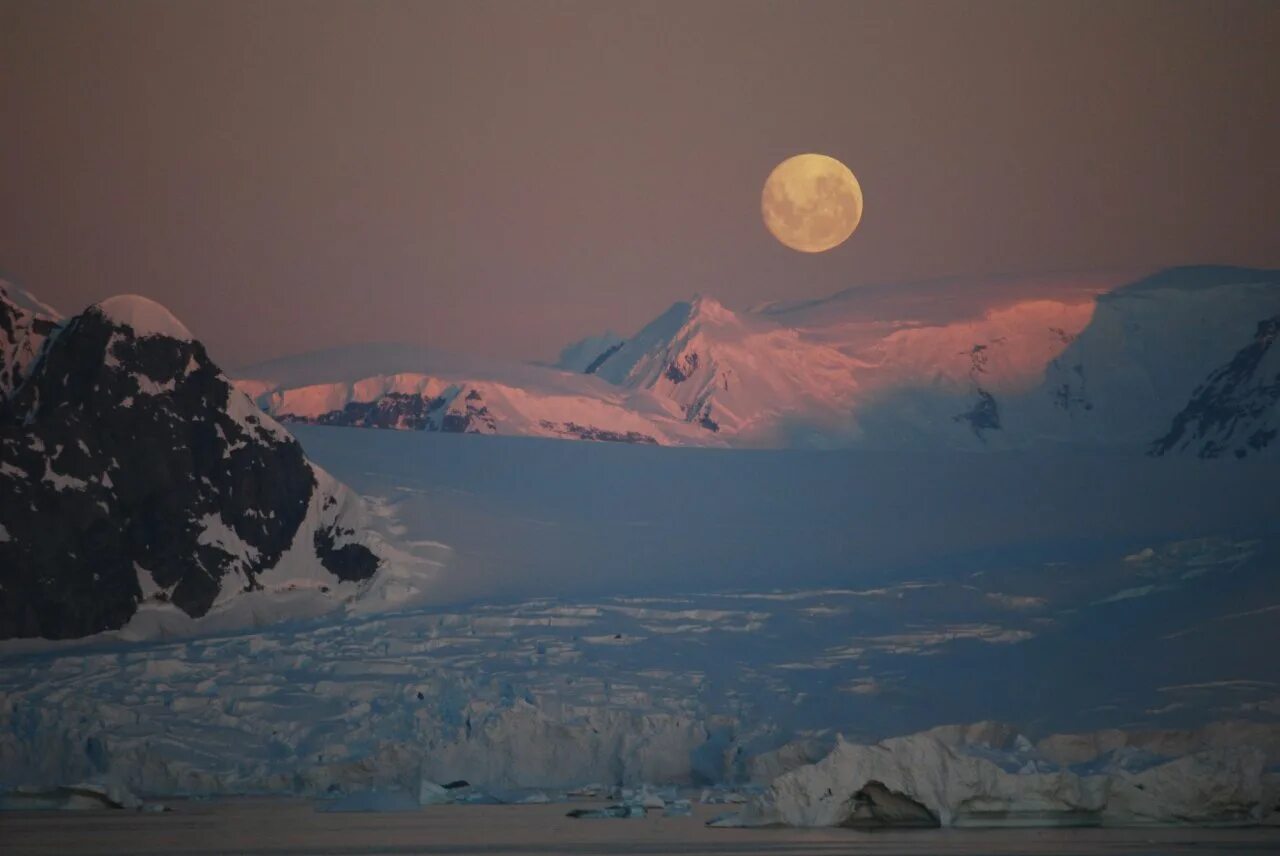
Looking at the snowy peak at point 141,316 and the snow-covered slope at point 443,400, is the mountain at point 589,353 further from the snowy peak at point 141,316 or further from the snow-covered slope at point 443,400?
the snowy peak at point 141,316

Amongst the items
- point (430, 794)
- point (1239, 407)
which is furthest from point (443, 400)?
point (430, 794)

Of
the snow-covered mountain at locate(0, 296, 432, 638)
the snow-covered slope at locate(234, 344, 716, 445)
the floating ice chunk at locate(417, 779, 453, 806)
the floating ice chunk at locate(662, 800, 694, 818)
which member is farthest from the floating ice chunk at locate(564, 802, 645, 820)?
the snow-covered slope at locate(234, 344, 716, 445)

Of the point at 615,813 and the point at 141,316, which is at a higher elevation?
the point at 141,316

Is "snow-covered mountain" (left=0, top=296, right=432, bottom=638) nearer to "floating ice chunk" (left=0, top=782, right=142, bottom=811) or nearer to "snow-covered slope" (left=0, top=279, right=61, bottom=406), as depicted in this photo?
"snow-covered slope" (left=0, top=279, right=61, bottom=406)

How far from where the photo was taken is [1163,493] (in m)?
51.9

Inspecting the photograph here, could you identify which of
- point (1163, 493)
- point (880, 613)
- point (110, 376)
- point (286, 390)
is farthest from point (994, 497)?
point (286, 390)

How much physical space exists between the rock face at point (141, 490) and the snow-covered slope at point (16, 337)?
0.37 metres

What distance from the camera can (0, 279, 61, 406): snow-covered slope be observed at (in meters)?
45.9

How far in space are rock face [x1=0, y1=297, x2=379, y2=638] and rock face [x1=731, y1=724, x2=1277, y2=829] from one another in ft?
60.2

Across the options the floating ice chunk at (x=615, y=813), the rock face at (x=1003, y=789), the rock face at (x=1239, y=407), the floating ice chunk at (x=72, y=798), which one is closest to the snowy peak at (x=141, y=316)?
the floating ice chunk at (x=72, y=798)

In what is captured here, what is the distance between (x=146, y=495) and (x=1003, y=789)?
22037 mm

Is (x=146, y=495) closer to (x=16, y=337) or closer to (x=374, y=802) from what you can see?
(x=16, y=337)

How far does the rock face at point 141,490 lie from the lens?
43156mm

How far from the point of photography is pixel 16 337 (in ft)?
151
